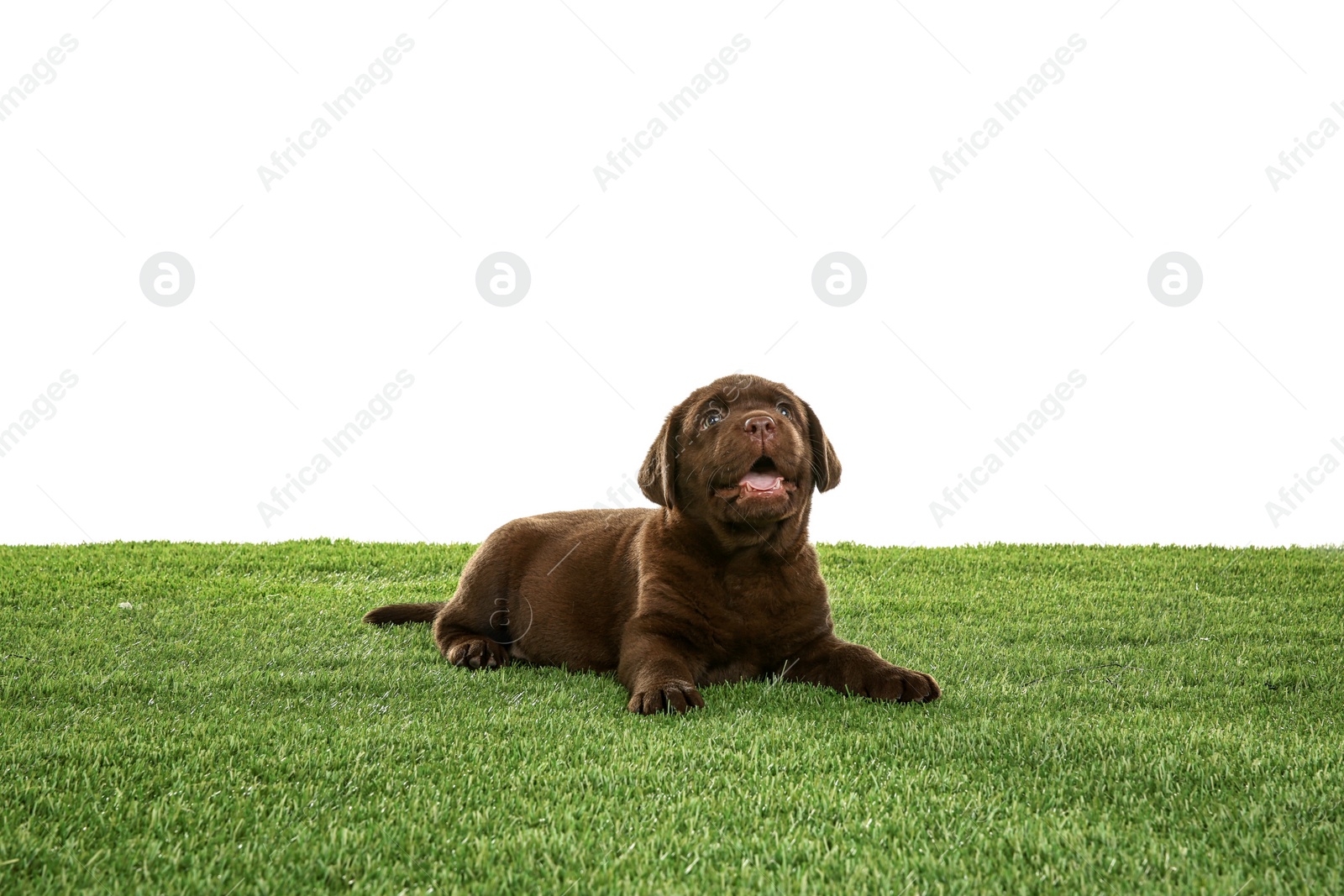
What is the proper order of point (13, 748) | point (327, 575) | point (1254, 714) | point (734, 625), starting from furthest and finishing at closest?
1. point (327, 575)
2. point (734, 625)
3. point (1254, 714)
4. point (13, 748)

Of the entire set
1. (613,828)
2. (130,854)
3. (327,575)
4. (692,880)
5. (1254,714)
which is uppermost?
(1254,714)

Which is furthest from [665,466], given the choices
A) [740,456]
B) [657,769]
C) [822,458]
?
[657,769]

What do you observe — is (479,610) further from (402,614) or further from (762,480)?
(762,480)

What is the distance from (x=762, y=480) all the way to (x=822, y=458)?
1.62 ft

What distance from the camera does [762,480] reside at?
362 centimetres

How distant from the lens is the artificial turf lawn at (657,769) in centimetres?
190

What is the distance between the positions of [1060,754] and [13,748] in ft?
9.63

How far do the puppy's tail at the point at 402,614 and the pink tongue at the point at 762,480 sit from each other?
90.6 inches

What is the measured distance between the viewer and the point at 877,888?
5.93 ft

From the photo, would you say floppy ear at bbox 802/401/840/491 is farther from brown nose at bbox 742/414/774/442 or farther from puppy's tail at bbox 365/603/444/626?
puppy's tail at bbox 365/603/444/626

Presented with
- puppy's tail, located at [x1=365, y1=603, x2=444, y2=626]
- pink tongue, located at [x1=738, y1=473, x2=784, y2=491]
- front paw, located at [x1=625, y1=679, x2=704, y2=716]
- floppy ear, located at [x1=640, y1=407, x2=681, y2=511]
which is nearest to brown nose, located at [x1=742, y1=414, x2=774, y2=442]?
pink tongue, located at [x1=738, y1=473, x2=784, y2=491]

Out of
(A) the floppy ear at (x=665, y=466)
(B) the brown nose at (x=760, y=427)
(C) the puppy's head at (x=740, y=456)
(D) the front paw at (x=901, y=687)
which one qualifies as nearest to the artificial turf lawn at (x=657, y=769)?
(D) the front paw at (x=901, y=687)

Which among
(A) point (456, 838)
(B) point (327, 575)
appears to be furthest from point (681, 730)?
(B) point (327, 575)

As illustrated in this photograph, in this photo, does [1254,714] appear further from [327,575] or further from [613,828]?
[327,575]
